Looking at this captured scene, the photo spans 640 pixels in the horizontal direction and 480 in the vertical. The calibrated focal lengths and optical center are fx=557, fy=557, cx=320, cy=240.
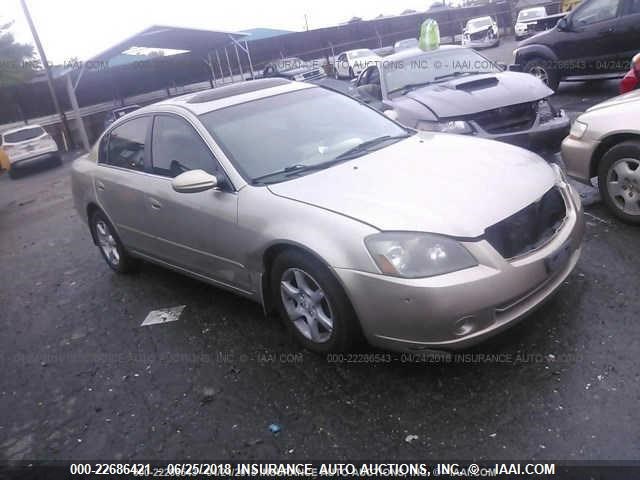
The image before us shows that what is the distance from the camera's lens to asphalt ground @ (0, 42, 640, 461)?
106 inches

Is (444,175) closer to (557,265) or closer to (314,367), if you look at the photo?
(557,265)

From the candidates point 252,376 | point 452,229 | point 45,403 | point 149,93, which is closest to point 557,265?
point 452,229

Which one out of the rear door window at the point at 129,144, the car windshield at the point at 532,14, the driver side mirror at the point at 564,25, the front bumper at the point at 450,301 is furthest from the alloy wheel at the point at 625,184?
the car windshield at the point at 532,14

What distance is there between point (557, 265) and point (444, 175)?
826 millimetres

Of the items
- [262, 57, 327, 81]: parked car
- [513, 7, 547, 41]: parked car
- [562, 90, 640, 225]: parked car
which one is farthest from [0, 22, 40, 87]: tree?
[562, 90, 640, 225]: parked car

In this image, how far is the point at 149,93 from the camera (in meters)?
30.7

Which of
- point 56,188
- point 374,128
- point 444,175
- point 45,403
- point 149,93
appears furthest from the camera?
point 149,93

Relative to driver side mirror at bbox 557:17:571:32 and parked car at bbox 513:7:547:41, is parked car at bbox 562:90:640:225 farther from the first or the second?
parked car at bbox 513:7:547:41

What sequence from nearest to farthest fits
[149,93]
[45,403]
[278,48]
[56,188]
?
[45,403] → [56,188] → [149,93] → [278,48]

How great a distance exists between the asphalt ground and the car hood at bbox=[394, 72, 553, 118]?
74.8 inches

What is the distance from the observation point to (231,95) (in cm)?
439

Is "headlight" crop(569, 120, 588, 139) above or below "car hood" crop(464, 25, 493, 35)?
above

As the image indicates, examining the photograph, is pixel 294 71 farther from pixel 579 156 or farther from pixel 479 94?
pixel 579 156

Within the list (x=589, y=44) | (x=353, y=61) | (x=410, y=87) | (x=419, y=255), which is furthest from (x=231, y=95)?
(x=353, y=61)
